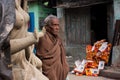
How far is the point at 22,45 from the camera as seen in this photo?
2.92 meters

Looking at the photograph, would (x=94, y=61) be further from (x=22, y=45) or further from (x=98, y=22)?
(x=22, y=45)

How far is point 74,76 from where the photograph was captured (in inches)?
430

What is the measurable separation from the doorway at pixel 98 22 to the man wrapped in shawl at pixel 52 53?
907cm

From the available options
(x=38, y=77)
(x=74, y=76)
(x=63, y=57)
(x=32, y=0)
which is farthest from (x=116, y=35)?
(x=38, y=77)

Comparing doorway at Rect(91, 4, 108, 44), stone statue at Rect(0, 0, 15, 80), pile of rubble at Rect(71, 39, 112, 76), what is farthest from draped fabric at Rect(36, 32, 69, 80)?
doorway at Rect(91, 4, 108, 44)

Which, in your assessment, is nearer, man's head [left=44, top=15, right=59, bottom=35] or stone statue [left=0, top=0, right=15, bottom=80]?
stone statue [left=0, top=0, right=15, bottom=80]

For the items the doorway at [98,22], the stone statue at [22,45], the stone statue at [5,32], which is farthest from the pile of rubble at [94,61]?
the stone statue at [5,32]

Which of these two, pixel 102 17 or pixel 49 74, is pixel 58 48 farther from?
pixel 102 17

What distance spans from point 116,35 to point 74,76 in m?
2.05

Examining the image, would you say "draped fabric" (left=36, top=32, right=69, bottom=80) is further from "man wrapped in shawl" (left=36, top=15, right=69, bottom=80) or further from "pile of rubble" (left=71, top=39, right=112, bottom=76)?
"pile of rubble" (left=71, top=39, right=112, bottom=76)

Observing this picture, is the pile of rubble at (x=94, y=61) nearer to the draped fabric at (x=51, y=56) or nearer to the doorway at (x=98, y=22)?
the doorway at (x=98, y=22)

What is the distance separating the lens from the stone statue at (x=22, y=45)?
2.93 m

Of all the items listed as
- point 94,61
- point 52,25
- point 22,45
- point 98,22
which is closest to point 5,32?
point 22,45

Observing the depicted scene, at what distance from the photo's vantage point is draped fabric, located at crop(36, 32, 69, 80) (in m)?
4.51
